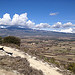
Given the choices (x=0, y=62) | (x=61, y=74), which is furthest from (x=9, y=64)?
(x=61, y=74)

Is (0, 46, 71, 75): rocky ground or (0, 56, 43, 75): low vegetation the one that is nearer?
(0, 56, 43, 75): low vegetation

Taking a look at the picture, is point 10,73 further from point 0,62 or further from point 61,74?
point 61,74

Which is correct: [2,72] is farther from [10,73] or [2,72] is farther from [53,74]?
[53,74]

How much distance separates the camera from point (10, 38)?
156ft

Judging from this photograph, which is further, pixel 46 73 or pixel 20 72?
pixel 46 73

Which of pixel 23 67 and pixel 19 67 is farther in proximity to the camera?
pixel 23 67

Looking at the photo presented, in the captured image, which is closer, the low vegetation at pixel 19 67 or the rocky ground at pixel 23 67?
the low vegetation at pixel 19 67

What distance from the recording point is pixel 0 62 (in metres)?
19.3

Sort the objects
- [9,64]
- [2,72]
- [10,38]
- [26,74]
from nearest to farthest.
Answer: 1. [2,72]
2. [26,74]
3. [9,64]
4. [10,38]

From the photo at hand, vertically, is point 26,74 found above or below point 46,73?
above

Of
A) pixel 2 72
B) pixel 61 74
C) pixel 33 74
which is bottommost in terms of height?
pixel 61 74

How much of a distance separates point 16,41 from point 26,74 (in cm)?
3230

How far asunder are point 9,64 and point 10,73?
12.5ft

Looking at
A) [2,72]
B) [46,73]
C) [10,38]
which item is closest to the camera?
[2,72]
